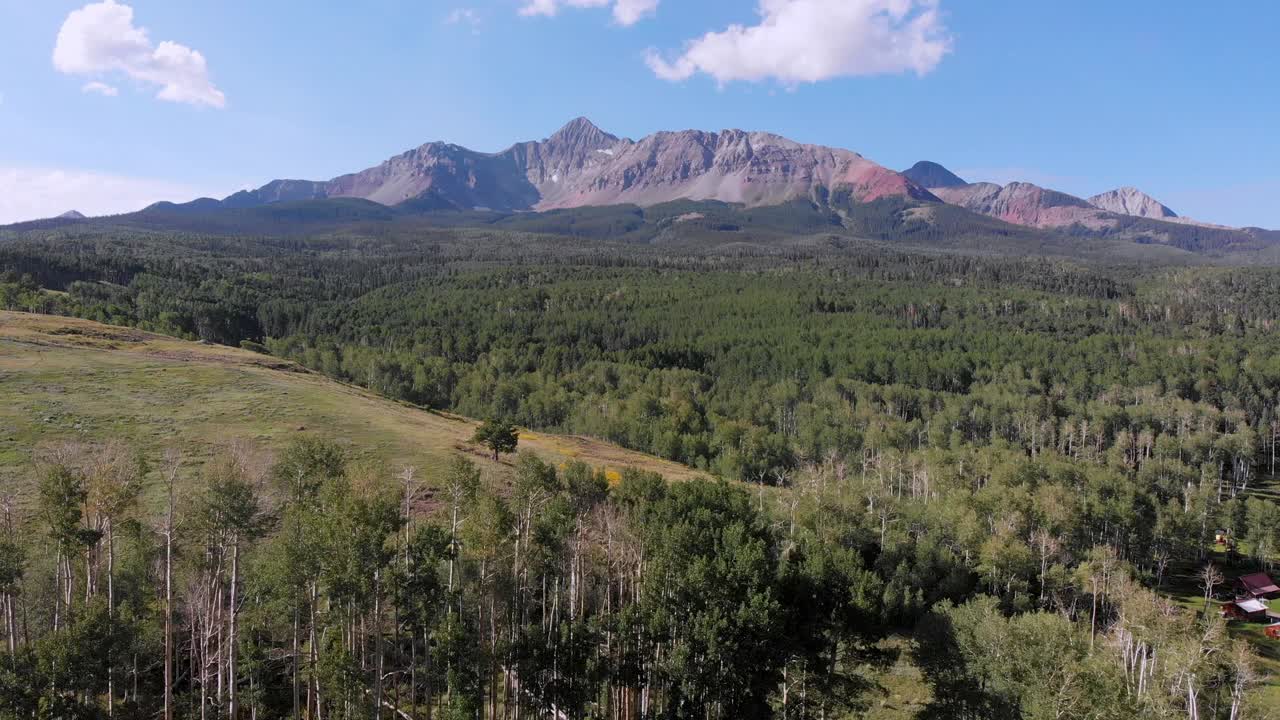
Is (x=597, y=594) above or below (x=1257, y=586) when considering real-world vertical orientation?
above

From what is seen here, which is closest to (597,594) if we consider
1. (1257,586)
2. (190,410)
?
(190,410)

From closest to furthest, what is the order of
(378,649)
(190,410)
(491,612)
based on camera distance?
(378,649), (491,612), (190,410)

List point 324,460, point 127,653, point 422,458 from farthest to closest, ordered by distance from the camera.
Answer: point 422,458 < point 324,460 < point 127,653

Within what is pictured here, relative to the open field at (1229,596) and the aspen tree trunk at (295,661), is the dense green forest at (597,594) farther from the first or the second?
the open field at (1229,596)

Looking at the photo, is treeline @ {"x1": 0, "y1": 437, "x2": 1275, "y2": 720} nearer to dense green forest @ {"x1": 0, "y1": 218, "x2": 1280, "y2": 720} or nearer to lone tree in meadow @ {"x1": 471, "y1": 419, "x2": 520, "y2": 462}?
dense green forest @ {"x1": 0, "y1": 218, "x2": 1280, "y2": 720}

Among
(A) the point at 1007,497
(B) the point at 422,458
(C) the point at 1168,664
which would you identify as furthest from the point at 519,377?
(C) the point at 1168,664

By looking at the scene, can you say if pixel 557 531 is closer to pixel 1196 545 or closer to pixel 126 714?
pixel 126 714

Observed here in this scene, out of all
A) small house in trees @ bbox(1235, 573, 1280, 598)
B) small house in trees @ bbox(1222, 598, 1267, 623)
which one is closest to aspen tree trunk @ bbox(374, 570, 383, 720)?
small house in trees @ bbox(1222, 598, 1267, 623)

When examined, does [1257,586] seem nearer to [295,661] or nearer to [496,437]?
[496,437]
